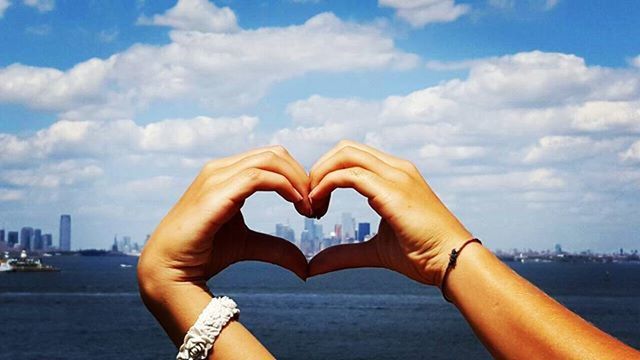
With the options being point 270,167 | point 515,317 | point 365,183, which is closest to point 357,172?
point 365,183

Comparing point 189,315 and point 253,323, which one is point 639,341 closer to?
point 253,323

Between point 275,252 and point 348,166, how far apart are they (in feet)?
1.14

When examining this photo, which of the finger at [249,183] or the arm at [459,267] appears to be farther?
the finger at [249,183]

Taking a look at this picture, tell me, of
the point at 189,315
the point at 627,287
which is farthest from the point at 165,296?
the point at 627,287

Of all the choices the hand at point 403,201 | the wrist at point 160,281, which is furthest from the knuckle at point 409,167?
the wrist at point 160,281

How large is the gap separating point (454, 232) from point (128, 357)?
75803mm

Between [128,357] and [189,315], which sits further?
[128,357]

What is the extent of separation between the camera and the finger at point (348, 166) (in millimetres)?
1646

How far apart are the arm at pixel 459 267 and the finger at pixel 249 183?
0.12 meters

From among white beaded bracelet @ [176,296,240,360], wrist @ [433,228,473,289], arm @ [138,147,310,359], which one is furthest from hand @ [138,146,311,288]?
wrist @ [433,228,473,289]

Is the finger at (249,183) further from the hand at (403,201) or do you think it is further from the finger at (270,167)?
the hand at (403,201)

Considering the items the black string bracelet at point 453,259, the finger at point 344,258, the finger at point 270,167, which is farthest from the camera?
the finger at point 344,258

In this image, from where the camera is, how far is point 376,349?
252 feet

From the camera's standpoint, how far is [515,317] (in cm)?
151
